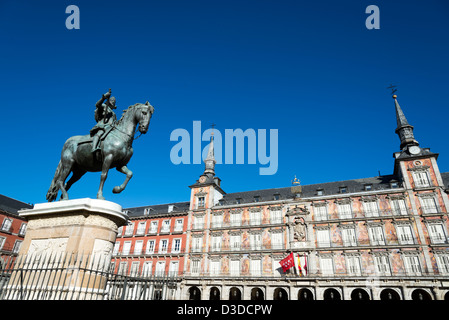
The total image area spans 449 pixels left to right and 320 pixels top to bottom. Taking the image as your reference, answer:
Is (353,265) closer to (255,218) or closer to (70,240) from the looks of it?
(255,218)

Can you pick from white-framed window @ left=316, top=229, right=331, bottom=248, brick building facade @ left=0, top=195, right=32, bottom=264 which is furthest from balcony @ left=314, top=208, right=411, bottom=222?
brick building facade @ left=0, top=195, right=32, bottom=264

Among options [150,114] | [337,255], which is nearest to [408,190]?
[337,255]

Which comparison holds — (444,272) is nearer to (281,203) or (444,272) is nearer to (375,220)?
(375,220)

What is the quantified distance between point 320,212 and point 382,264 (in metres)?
7.84

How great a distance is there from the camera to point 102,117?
22.9 feet

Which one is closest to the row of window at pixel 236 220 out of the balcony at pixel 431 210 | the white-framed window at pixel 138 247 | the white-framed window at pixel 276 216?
the white-framed window at pixel 276 216

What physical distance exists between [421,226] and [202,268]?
955 inches

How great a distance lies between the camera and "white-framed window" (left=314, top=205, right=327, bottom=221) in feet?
103

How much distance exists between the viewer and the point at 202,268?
32844 millimetres

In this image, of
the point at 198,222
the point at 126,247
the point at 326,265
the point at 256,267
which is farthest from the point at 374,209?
the point at 126,247

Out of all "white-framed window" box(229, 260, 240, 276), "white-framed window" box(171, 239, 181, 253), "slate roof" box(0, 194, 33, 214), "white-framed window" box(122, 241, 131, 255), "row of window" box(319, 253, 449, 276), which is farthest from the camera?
"white-framed window" box(122, 241, 131, 255)

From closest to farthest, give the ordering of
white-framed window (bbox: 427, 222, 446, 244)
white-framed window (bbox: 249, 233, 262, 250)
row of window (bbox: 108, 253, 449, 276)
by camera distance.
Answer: row of window (bbox: 108, 253, 449, 276), white-framed window (bbox: 427, 222, 446, 244), white-framed window (bbox: 249, 233, 262, 250)

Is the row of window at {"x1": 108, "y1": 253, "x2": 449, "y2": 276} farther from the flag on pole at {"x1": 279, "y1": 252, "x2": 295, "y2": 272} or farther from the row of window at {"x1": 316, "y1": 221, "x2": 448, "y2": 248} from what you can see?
the row of window at {"x1": 316, "y1": 221, "x2": 448, "y2": 248}

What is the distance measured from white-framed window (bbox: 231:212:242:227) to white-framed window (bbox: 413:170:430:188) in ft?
66.3
